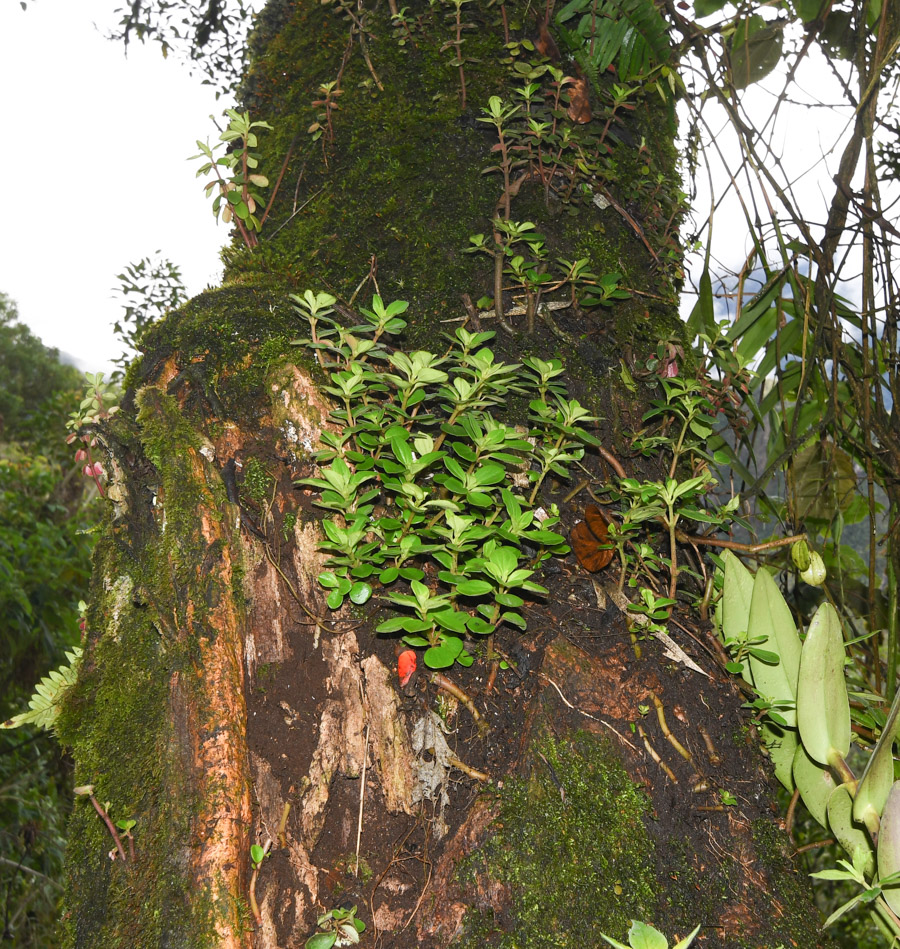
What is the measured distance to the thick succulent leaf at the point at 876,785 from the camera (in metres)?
1.19

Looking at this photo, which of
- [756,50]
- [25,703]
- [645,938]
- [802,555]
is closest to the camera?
[645,938]

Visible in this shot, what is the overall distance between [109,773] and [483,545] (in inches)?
32.3

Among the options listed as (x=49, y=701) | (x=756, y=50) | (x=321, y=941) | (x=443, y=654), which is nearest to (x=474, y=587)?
(x=443, y=654)

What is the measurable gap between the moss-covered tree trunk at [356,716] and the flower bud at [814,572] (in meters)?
0.28

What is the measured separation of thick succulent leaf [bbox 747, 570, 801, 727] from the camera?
1428mm

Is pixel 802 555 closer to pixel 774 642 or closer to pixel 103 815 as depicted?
pixel 774 642

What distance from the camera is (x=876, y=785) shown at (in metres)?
Result: 1.21

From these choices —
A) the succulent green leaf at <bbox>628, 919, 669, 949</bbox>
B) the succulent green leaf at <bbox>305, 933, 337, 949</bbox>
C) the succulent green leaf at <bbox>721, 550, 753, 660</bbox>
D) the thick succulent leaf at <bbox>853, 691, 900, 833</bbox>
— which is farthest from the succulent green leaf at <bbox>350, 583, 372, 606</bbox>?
the thick succulent leaf at <bbox>853, 691, 900, 833</bbox>

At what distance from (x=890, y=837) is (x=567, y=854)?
51 centimetres

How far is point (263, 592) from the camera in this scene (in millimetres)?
1374

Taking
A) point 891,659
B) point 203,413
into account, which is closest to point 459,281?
point 203,413

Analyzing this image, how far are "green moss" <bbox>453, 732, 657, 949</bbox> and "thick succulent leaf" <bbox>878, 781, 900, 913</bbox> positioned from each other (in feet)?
1.17

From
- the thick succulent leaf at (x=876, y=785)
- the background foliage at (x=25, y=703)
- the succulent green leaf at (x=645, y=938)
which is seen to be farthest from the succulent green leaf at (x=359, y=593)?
the background foliage at (x=25, y=703)

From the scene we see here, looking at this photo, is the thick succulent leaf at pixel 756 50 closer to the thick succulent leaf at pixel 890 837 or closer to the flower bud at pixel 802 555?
the flower bud at pixel 802 555
